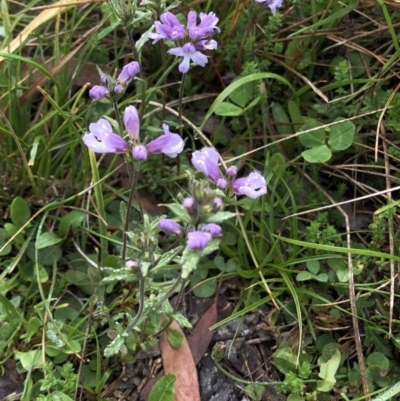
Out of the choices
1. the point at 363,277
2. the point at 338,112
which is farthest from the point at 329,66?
the point at 363,277

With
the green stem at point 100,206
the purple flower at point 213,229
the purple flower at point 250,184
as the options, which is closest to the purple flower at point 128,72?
the green stem at point 100,206

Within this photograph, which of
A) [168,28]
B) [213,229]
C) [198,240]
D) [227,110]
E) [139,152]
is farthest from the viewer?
[227,110]

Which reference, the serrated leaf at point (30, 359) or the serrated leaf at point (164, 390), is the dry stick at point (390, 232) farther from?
the serrated leaf at point (30, 359)

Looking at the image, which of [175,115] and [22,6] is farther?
[22,6]

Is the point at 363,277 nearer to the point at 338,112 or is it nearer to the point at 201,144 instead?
the point at 338,112

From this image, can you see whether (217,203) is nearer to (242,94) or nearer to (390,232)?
(390,232)

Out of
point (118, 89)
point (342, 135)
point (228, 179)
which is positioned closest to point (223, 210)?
point (228, 179)

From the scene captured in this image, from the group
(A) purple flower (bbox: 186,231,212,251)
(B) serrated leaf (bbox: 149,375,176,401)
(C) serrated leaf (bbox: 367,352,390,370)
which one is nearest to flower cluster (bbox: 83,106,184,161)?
(A) purple flower (bbox: 186,231,212,251)
